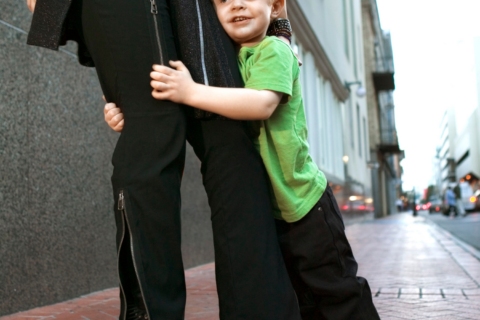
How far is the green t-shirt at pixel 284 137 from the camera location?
1742mm

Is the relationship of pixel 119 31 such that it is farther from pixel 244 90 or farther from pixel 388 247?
pixel 388 247

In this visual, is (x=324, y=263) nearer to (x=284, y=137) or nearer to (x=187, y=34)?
(x=284, y=137)

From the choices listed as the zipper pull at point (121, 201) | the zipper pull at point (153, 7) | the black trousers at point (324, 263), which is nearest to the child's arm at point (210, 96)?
the zipper pull at point (153, 7)

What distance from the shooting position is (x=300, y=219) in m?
1.89

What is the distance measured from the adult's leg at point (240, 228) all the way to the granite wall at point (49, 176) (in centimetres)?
193

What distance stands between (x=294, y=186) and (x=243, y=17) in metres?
0.53

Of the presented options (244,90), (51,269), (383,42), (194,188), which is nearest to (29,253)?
(51,269)

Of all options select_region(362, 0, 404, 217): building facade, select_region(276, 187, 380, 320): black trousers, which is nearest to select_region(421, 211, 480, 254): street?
select_region(276, 187, 380, 320): black trousers

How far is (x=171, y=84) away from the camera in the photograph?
158 centimetres

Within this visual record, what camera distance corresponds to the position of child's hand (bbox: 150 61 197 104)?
1.57 meters

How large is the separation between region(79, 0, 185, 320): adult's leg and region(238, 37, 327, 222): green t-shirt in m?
0.28

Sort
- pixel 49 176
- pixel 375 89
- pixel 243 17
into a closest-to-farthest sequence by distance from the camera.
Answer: pixel 243 17, pixel 49 176, pixel 375 89

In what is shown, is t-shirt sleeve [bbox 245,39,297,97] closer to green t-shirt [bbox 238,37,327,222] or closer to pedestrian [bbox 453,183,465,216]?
green t-shirt [bbox 238,37,327,222]

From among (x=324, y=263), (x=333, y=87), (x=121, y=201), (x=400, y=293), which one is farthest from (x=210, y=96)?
(x=333, y=87)
